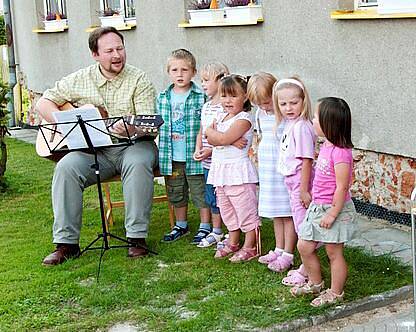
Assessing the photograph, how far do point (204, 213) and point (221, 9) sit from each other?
3008 mm

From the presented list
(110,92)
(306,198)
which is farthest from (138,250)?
(306,198)

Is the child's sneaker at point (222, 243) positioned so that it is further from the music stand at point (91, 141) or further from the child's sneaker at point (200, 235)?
the music stand at point (91, 141)

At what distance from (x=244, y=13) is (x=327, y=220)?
393 cm

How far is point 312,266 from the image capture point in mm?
4820

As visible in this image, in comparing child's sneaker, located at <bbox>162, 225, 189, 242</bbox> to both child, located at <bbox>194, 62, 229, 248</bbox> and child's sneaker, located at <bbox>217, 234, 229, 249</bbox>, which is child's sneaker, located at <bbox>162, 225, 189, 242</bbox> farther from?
child's sneaker, located at <bbox>217, 234, 229, 249</bbox>

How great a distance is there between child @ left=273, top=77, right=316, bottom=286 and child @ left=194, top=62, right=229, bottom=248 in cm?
79

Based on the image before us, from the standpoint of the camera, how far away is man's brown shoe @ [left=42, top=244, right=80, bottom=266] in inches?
235

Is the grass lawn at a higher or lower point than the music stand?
lower

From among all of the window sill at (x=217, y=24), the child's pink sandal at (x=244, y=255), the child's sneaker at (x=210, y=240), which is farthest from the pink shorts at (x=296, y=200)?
the window sill at (x=217, y=24)

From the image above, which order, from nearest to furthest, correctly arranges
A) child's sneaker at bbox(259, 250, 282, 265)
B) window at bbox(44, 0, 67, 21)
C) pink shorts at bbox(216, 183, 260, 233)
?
child's sneaker at bbox(259, 250, 282, 265)
pink shorts at bbox(216, 183, 260, 233)
window at bbox(44, 0, 67, 21)

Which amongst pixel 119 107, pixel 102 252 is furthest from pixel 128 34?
pixel 102 252

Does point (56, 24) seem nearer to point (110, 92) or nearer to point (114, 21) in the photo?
point (114, 21)

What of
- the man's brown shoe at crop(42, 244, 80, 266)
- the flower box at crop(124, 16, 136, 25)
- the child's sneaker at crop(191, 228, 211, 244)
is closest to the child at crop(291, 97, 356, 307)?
the child's sneaker at crop(191, 228, 211, 244)

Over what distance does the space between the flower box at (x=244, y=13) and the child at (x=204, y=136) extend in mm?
2001
